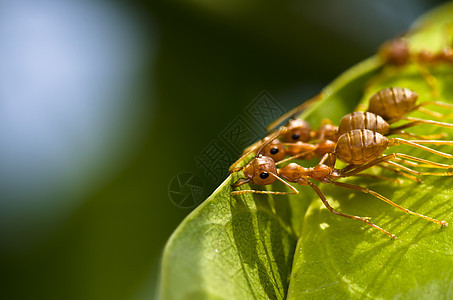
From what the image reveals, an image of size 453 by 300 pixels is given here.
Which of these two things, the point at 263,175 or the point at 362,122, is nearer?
the point at 263,175

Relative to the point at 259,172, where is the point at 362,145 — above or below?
below

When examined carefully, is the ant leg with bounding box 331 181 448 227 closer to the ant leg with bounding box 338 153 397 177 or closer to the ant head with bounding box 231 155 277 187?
the ant leg with bounding box 338 153 397 177

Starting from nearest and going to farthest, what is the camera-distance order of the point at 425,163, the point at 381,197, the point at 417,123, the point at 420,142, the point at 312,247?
1. the point at 312,247
2. the point at 381,197
3. the point at 425,163
4. the point at 420,142
5. the point at 417,123

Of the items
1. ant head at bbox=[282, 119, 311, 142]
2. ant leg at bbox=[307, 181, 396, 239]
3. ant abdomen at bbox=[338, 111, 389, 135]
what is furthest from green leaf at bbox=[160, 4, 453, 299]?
ant head at bbox=[282, 119, 311, 142]

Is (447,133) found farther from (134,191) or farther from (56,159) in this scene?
(56,159)

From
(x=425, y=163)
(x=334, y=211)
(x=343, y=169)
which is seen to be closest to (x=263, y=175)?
(x=334, y=211)

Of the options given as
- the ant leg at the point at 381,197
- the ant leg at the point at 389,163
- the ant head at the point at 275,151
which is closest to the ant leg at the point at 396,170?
the ant leg at the point at 389,163

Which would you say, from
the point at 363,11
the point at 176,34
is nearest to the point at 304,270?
the point at 176,34

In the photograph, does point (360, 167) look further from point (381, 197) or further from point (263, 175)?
point (263, 175)
